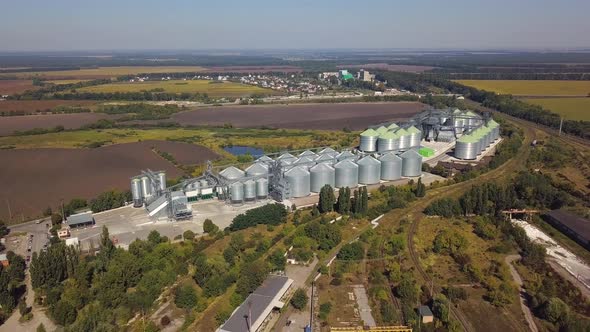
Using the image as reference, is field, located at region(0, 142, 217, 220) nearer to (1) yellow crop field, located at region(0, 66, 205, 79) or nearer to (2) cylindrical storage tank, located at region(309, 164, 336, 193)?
(2) cylindrical storage tank, located at region(309, 164, 336, 193)

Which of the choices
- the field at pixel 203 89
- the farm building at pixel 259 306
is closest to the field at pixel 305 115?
the field at pixel 203 89

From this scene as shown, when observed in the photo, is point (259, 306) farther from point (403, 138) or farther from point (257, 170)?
point (403, 138)

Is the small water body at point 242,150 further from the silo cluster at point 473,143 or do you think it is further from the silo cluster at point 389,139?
the silo cluster at point 473,143

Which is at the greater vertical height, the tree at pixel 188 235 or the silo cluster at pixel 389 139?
the silo cluster at pixel 389 139

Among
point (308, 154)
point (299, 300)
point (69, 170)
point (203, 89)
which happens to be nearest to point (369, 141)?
A: point (308, 154)

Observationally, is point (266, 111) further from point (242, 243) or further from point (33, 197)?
point (242, 243)
